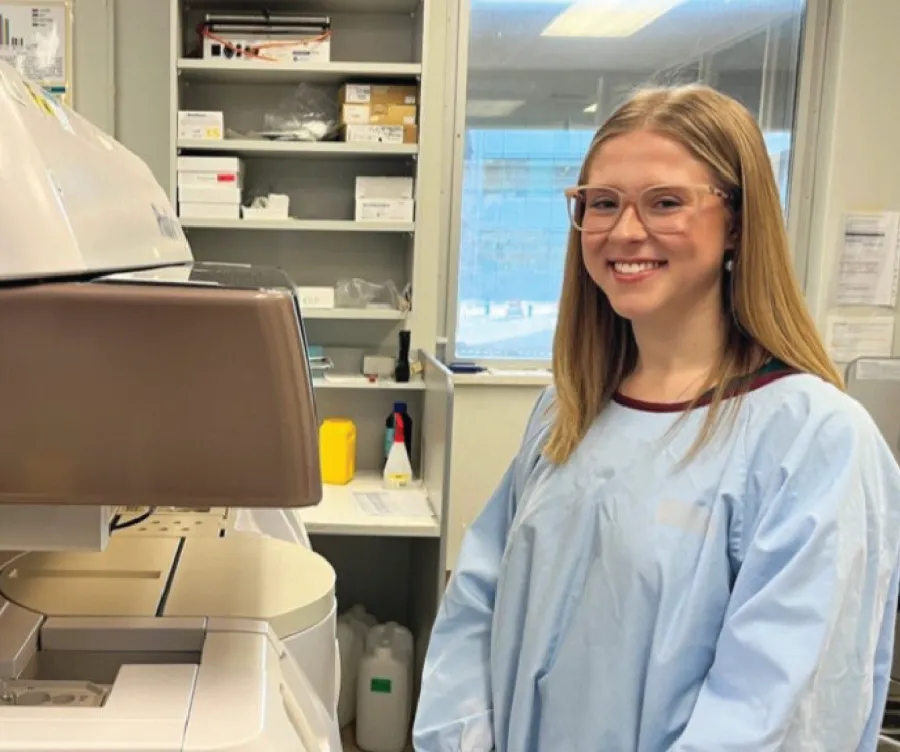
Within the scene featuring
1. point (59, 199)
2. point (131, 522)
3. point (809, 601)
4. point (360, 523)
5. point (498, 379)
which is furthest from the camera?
point (498, 379)

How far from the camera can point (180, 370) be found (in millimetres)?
562

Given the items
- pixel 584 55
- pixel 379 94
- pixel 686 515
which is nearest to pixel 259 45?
pixel 379 94

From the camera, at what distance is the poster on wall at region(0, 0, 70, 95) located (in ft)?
8.15

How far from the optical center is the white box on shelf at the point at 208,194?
2.38 m

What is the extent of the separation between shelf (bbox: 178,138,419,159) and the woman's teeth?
4.88ft

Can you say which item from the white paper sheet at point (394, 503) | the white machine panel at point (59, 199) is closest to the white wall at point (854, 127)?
the white paper sheet at point (394, 503)

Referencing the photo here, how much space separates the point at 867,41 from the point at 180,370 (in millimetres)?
2802

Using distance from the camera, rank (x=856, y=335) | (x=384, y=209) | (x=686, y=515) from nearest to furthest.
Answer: (x=686, y=515) < (x=384, y=209) < (x=856, y=335)

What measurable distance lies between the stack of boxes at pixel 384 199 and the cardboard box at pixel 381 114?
156 mm

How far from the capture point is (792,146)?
9.46ft

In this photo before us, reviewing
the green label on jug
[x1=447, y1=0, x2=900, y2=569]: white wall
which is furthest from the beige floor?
[x1=447, y1=0, x2=900, y2=569]: white wall

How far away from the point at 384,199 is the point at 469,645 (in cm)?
157

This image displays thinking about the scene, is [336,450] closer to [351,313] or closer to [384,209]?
[351,313]

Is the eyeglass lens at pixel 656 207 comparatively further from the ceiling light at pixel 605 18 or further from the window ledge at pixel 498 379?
the ceiling light at pixel 605 18
